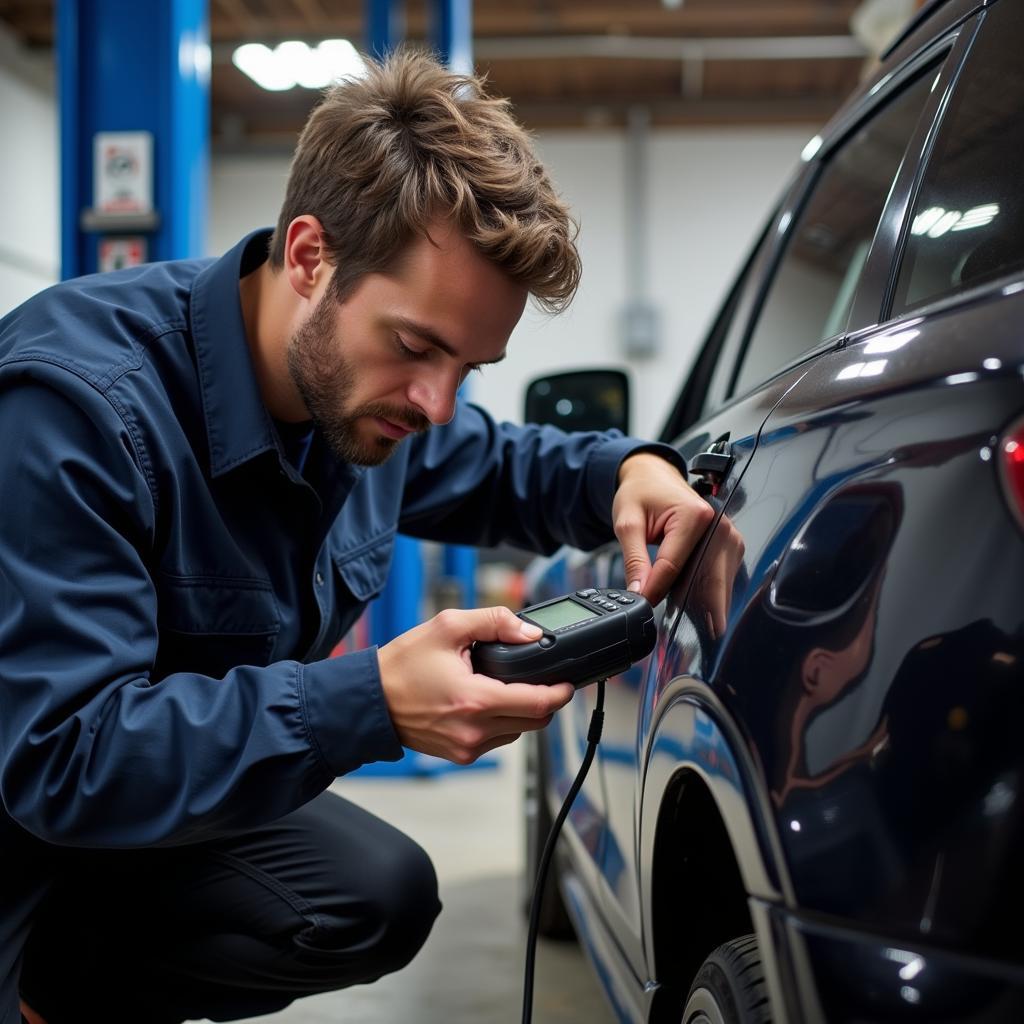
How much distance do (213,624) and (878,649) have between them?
95 cm

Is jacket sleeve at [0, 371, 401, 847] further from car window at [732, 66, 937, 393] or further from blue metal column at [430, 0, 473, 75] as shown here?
blue metal column at [430, 0, 473, 75]

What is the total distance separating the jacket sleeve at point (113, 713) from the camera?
1.11 metres

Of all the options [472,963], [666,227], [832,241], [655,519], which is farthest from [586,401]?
[666,227]

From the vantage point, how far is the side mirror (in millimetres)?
2172

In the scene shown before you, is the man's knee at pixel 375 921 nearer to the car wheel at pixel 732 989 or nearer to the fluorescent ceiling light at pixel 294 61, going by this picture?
the car wheel at pixel 732 989

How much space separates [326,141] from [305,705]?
0.73m

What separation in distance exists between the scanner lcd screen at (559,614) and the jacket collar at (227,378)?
0.45 metres

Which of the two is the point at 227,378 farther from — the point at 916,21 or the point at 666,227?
the point at 666,227

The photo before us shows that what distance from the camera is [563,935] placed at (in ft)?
9.30

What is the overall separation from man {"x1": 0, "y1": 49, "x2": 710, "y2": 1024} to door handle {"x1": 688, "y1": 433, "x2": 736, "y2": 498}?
3cm

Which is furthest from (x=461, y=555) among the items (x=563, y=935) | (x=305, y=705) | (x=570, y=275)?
(x=305, y=705)

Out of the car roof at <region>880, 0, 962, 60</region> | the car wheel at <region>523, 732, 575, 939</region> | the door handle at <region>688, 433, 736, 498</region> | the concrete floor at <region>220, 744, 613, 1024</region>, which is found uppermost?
the car roof at <region>880, 0, 962, 60</region>

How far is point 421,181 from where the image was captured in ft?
4.48

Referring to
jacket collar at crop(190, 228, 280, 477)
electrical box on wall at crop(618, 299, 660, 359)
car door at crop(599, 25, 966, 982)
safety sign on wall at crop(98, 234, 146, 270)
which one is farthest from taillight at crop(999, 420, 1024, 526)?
electrical box on wall at crop(618, 299, 660, 359)
